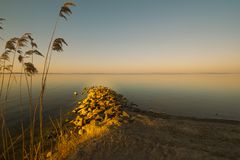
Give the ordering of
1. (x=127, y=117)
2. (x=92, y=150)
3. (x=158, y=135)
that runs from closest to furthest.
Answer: (x=92, y=150), (x=158, y=135), (x=127, y=117)

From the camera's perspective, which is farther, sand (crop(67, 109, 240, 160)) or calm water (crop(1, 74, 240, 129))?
calm water (crop(1, 74, 240, 129))

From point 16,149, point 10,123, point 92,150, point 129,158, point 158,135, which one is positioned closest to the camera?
point 129,158

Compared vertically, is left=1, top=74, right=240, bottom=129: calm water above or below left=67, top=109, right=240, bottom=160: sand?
below

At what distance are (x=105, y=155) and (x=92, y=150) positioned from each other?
0.62 m

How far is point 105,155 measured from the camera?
6324 millimetres

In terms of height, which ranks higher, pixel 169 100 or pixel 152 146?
pixel 152 146

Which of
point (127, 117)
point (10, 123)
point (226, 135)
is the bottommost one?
point (10, 123)

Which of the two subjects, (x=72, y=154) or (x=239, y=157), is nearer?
(x=72, y=154)

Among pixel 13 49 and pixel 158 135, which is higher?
pixel 13 49

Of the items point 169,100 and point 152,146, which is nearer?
point 152,146

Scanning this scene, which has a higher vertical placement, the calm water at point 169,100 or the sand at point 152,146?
the sand at point 152,146

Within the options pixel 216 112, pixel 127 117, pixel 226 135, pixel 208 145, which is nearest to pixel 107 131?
pixel 127 117

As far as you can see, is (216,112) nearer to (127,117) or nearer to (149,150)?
(127,117)

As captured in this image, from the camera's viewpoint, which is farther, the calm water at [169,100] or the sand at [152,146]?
the calm water at [169,100]
